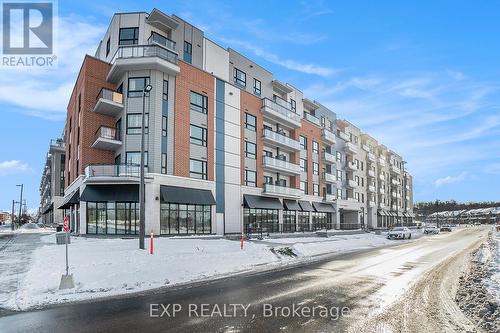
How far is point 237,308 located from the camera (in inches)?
347

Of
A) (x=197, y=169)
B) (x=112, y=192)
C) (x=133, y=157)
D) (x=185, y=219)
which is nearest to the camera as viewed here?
(x=112, y=192)

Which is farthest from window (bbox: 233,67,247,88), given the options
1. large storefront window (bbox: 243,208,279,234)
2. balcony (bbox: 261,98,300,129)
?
large storefront window (bbox: 243,208,279,234)

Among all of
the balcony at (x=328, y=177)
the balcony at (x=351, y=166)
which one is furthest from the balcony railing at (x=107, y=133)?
the balcony at (x=351, y=166)

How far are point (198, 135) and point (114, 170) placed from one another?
879 cm

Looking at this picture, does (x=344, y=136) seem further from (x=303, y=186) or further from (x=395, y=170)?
(x=395, y=170)

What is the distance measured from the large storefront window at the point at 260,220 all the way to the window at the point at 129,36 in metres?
19.8

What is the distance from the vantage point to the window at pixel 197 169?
1369 inches

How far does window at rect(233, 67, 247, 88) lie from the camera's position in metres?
41.8

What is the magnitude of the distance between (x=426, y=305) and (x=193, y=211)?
27.0 m

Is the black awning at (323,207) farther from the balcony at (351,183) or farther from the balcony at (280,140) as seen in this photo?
the balcony at (280,140)

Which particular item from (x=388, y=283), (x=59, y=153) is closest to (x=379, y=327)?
(x=388, y=283)

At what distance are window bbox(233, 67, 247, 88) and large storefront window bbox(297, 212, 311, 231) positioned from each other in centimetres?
1856

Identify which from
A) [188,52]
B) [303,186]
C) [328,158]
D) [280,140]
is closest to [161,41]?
[188,52]

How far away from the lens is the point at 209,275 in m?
14.6
